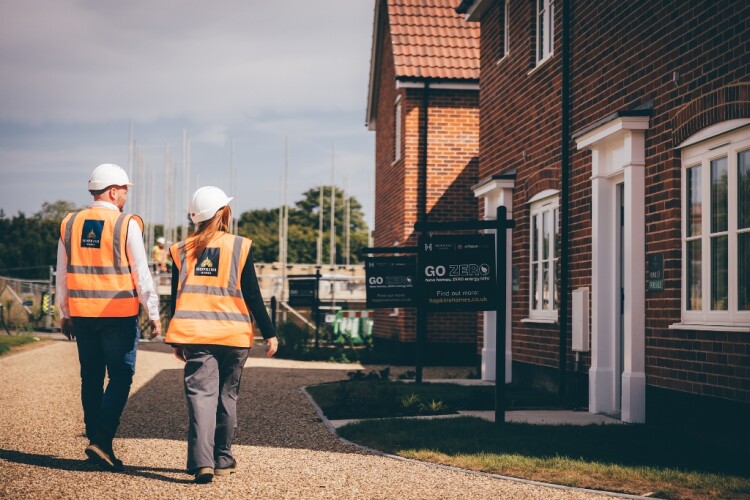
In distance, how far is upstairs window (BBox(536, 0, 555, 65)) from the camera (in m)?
13.1

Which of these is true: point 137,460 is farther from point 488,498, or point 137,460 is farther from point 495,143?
point 495,143

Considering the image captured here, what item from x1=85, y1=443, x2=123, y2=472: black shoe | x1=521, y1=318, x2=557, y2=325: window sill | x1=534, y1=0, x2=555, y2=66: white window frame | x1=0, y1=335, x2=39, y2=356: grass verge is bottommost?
x1=85, y1=443, x2=123, y2=472: black shoe

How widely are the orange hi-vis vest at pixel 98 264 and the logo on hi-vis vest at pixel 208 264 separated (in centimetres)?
74

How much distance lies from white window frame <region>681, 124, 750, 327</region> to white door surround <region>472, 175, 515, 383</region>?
5.02 metres

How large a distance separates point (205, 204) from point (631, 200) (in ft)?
15.2

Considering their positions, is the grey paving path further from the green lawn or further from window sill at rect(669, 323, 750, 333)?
Result: window sill at rect(669, 323, 750, 333)

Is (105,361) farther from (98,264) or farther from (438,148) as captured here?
(438,148)

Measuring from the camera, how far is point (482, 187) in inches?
599

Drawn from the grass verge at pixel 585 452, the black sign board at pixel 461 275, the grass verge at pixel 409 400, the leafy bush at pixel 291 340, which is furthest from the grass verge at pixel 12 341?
the grass verge at pixel 585 452

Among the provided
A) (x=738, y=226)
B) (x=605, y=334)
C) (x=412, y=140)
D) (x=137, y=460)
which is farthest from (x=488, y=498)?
(x=412, y=140)

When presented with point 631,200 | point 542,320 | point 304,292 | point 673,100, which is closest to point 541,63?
point 542,320

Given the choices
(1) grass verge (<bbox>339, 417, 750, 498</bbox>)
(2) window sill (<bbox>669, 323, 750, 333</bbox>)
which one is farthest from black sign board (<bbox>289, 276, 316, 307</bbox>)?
(2) window sill (<bbox>669, 323, 750, 333</bbox>)

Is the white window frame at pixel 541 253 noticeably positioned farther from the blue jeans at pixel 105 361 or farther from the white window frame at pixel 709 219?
the blue jeans at pixel 105 361

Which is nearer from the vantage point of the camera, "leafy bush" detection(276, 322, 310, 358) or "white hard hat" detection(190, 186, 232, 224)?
"white hard hat" detection(190, 186, 232, 224)
